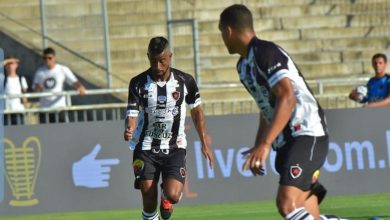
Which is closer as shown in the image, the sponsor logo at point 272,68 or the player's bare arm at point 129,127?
the sponsor logo at point 272,68

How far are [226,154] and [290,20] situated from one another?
7223mm

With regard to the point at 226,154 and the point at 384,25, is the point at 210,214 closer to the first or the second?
the point at 226,154

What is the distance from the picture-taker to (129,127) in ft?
41.5

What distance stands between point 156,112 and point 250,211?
11.9 ft

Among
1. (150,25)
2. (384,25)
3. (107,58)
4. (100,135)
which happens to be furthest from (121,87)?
(384,25)

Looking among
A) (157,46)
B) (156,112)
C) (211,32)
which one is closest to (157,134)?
(156,112)

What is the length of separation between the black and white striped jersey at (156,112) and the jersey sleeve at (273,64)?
12.7 ft

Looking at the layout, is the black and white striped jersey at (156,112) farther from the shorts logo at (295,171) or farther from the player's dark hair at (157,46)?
the shorts logo at (295,171)

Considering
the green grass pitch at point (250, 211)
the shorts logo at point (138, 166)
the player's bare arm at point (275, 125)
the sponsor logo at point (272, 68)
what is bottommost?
the green grass pitch at point (250, 211)

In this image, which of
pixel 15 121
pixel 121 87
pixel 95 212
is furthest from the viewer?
pixel 121 87

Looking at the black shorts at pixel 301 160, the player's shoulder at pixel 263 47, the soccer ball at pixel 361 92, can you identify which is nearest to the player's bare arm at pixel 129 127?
the black shorts at pixel 301 160

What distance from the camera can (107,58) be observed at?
2172 cm

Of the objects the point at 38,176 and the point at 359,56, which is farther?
the point at 359,56

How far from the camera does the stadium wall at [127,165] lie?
56.7 ft
